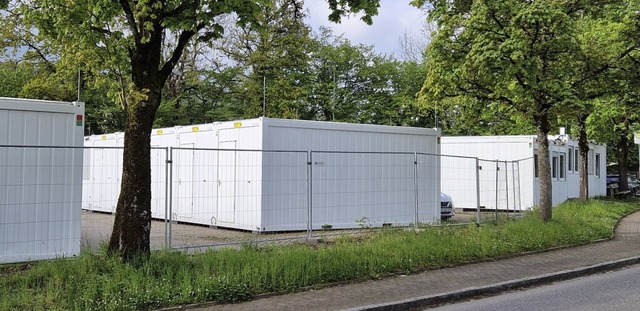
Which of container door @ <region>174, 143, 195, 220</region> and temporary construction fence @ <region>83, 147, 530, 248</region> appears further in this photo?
container door @ <region>174, 143, 195, 220</region>

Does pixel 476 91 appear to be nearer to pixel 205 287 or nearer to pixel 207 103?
pixel 205 287

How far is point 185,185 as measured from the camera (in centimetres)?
1611

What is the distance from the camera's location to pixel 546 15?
41.2 ft

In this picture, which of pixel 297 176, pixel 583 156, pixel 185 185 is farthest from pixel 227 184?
pixel 583 156

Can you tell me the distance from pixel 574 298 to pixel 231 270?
4.99 metres

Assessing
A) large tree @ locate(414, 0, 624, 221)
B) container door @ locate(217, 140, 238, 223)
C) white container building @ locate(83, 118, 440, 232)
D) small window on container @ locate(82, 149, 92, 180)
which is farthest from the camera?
small window on container @ locate(82, 149, 92, 180)

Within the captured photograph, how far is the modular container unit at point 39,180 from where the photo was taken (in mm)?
9000

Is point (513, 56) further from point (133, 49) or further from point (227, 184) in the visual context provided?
point (133, 49)

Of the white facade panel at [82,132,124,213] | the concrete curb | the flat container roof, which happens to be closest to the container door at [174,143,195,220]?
the white facade panel at [82,132,124,213]

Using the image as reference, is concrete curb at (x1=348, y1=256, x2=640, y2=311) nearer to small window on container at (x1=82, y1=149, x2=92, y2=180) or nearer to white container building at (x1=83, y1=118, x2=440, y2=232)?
white container building at (x1=83, y1=118, x2=440, y2=232)

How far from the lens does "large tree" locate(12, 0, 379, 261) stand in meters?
7.44

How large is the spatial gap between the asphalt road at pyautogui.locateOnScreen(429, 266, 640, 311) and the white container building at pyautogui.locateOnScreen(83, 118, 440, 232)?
4470mm

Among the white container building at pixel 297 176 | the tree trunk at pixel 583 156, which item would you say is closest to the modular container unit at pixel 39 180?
the white container building at pixel 297 176

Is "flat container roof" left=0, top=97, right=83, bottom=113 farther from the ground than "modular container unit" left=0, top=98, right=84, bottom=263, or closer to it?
farther from the ground
